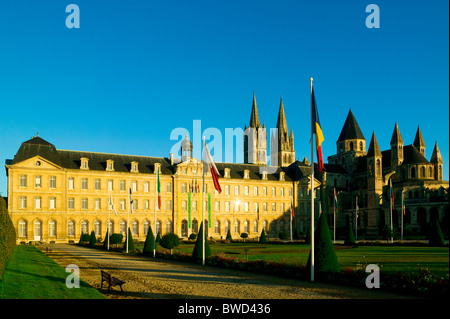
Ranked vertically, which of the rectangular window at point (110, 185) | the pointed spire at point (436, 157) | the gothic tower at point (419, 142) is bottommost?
the rectangular window at point (110, 185)

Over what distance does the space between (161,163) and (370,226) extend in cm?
3953

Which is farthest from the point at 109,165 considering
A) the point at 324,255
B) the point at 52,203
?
the point at 324,255

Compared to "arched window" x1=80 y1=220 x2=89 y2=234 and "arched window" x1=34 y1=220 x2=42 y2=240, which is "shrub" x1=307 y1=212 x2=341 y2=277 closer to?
"arched window" x1=34 y1=220 x2=42 y2=240

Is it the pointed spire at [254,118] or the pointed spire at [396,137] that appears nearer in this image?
the pointed spire at [396,137]

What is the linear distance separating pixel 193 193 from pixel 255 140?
169 feet

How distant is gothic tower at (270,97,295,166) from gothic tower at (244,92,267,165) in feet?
10.4

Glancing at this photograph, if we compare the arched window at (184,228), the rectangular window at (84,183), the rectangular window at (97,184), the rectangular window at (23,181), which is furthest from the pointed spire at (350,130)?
the rectangular window at (23,181)

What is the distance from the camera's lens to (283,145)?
115 metres

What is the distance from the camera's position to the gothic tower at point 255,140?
118 meters

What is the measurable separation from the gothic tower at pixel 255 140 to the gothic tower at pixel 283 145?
10.4 ft

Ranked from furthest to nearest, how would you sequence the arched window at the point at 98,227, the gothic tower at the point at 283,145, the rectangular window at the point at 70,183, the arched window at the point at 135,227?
1. the gothic tower at the point at 283,145
2. the arched window at the point at 135,227
3. the arched window at the point at 98,227
4. the rectangular window at the point at 70,183

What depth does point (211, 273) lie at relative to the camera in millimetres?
22141

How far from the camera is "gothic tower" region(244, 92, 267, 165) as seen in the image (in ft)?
387

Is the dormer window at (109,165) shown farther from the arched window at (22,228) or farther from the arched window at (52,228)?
the arched window at (22,228)
